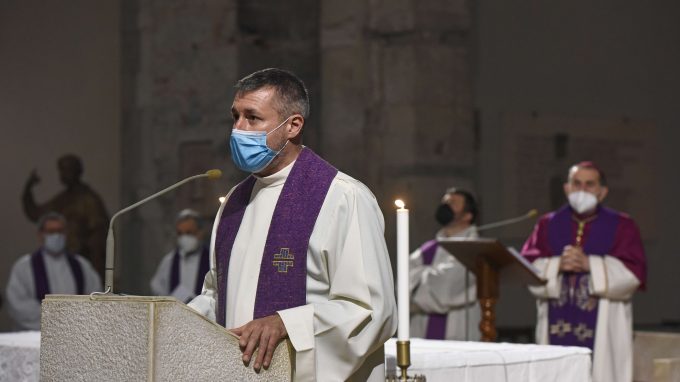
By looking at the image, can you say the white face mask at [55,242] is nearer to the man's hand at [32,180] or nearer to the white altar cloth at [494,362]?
the man's hand at [32,180]

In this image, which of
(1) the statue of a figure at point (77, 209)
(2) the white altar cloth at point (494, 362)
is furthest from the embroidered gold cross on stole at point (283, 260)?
(1) the statue of a figure at point (77, 209)

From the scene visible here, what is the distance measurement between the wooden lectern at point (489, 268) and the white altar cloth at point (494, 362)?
1.73 metres

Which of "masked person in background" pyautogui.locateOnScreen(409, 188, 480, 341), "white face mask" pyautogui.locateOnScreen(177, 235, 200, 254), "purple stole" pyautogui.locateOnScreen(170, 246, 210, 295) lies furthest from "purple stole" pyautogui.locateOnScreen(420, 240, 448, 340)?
"white face mask" pyautogui.locateOnScreen(177, 235, 200, 254)

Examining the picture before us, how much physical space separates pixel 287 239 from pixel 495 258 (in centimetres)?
382

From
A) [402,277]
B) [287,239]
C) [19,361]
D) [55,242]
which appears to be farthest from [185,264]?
[402,277]

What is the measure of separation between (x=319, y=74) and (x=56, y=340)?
316 inches

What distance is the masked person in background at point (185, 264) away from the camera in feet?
36.7

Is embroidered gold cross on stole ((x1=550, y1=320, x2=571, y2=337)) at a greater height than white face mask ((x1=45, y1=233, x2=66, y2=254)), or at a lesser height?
lesser

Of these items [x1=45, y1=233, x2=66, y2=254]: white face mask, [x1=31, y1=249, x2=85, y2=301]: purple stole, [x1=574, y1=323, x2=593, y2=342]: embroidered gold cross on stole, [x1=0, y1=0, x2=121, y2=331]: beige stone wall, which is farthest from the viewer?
[x1=0, y1=0, x2=121, y2=331]: beige stone wall

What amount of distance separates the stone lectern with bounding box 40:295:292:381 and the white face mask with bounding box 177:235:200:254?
765cm

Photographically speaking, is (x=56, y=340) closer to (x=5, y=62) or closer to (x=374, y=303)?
(x=374, y=303)

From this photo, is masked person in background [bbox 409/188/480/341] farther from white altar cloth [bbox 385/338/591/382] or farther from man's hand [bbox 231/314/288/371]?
man's hand [bbox 231/314/288/371]

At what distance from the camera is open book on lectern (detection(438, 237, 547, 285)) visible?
7.47 meters

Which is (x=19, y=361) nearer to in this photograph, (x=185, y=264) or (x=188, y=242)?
(x=188, y=242)
